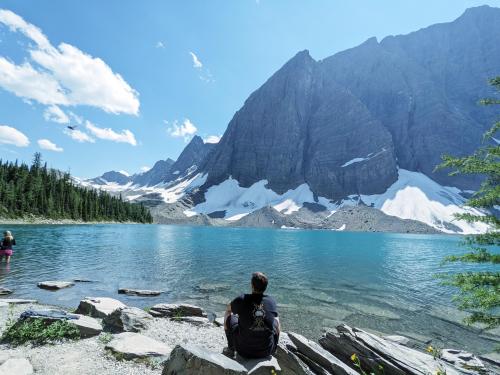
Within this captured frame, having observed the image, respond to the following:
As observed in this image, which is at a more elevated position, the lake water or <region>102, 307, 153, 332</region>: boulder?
<region>102, 307, 153, 332</region>: boulder

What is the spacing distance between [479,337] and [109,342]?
21.2m

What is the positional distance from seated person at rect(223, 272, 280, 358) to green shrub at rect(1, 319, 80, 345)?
660 centimetres

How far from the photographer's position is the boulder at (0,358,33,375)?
26.3 feet

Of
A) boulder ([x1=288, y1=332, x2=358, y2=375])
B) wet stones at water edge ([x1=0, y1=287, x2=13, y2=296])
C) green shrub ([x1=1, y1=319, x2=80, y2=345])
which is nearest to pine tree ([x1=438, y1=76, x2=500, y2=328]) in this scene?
boulder ([x1=288, y1=332, x2=358, y2=375])

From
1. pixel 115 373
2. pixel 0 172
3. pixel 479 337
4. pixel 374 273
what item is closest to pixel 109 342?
pixel 115 373

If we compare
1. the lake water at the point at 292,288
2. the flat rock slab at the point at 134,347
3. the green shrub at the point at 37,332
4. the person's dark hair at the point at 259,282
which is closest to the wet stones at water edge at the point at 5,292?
the lake water at the point at 292,288

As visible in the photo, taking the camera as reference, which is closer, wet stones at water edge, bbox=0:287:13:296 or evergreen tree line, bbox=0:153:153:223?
wet stones at water edge, bbox=0:287:13:296

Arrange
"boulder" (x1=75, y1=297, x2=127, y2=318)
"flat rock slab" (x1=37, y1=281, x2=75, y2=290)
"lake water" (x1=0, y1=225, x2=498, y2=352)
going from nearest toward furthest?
"boulder" (x1=75, y1=297, x2=127, y2=318) → "lake water" (x1=0, y1=225, x2=498, y2=352) → "flat rock slab" (x1=37, y1=281, x2=75, y2=290)

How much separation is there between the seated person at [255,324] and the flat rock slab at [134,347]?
11.6ft

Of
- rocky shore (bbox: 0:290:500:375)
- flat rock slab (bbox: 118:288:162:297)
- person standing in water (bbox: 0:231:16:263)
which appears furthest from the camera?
person standing in water (bbox: 0:231:16:263)

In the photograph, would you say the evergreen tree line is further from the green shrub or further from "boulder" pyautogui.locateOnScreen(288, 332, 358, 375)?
"boulder" pyautogui.locateOnScreen(288, 332, 358, 375)

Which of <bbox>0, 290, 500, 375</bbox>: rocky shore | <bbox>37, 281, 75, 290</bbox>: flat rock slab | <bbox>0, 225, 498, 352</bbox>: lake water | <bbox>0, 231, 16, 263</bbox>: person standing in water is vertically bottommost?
<bbox>0, 225, 498, 352</bbox>: lake water

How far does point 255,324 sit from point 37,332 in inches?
314

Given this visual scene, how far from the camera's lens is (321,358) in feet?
27.7
